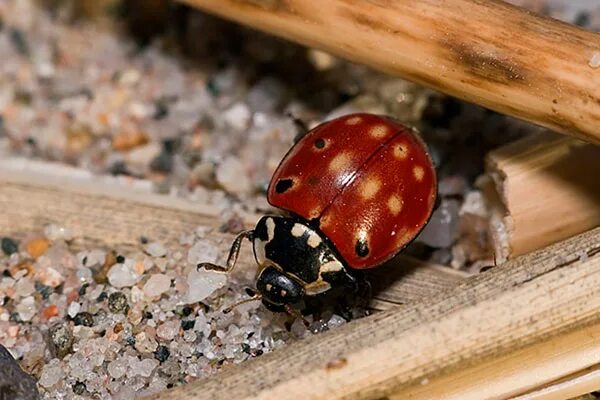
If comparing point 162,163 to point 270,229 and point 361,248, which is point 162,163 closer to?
point 270,229

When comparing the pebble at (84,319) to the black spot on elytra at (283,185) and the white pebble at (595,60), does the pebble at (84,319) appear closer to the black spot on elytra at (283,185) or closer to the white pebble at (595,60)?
the black spot on elytra at (283,185)

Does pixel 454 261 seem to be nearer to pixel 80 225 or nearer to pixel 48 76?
pixel 80 225

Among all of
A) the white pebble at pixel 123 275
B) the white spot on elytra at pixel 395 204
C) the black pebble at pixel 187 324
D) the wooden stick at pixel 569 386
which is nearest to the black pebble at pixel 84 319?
the white pebble at pixel 123 275

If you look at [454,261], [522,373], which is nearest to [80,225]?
[454,261]

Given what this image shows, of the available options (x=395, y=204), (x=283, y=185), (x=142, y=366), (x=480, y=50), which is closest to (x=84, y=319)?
(x=142, y=366)

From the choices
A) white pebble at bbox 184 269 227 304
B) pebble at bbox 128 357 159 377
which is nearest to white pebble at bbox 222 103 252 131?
white pebble at bbox 184 269 227 304

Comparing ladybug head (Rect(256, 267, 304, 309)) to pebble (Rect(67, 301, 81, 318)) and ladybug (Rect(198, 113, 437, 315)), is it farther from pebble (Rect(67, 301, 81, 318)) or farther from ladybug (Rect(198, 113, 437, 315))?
pebble (Rect(67, 301, 81, 318))

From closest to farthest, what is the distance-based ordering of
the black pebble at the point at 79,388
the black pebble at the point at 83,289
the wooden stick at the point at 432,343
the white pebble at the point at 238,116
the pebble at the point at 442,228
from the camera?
the wooden stick at the point at 432,343, the black pebble at the point at 79,388, the black pebble at the point at 83,289, the pebble at the point at 442,228, the white pebble at the point at 238,116
